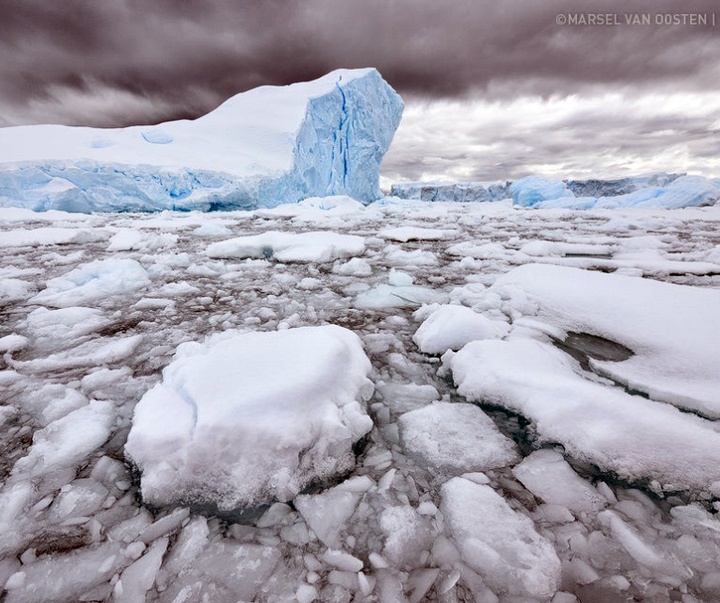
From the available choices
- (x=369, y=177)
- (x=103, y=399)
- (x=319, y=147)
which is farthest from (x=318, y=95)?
(x=103, y=399)

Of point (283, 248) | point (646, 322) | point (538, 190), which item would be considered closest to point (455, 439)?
point (646, 322)

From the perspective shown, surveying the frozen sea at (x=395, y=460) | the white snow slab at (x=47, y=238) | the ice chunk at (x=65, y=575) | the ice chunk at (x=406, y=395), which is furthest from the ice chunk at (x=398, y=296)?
the white snow slab at (x=47, y=238)

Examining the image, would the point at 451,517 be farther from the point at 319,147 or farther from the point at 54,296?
the point at 319,147

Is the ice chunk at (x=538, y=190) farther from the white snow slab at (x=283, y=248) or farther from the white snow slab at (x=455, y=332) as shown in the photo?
the white snow slab at (x=455, y=332)

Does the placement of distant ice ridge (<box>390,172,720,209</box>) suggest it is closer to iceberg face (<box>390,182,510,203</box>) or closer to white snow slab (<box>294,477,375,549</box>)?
iceberg face (<box>390,182,510,203</box>)

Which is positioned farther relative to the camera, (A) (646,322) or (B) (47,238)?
(B) (47,238)

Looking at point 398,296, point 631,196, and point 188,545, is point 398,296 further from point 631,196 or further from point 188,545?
point 631,196
